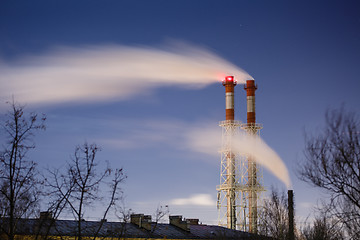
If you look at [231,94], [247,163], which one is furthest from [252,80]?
[247,163]

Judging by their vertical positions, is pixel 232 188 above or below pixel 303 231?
above

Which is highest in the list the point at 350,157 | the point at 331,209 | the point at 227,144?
the point at 227,144

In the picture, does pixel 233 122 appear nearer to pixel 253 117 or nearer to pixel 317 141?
pixel 253 117

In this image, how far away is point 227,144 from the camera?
8581cm

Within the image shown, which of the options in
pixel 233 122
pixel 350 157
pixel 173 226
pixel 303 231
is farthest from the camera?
pixel 233 122

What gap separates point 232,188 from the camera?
85250mm

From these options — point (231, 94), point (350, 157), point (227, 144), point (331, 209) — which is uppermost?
point (231, 94)

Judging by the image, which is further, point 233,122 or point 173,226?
point 233,122

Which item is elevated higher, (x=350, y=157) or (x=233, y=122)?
(x=233, y=122)

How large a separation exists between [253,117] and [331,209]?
66.6 meters

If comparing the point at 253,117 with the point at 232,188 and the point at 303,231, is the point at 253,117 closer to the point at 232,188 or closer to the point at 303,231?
the point at 232,188

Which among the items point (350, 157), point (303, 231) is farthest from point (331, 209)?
point (303, 231)

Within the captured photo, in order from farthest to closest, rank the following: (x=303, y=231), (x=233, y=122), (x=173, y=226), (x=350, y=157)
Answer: (x=233, y=122) → (x=173, y=226) → (x=303, y=231) → (x=350, y=157)

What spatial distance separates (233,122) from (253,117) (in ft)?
13.4
